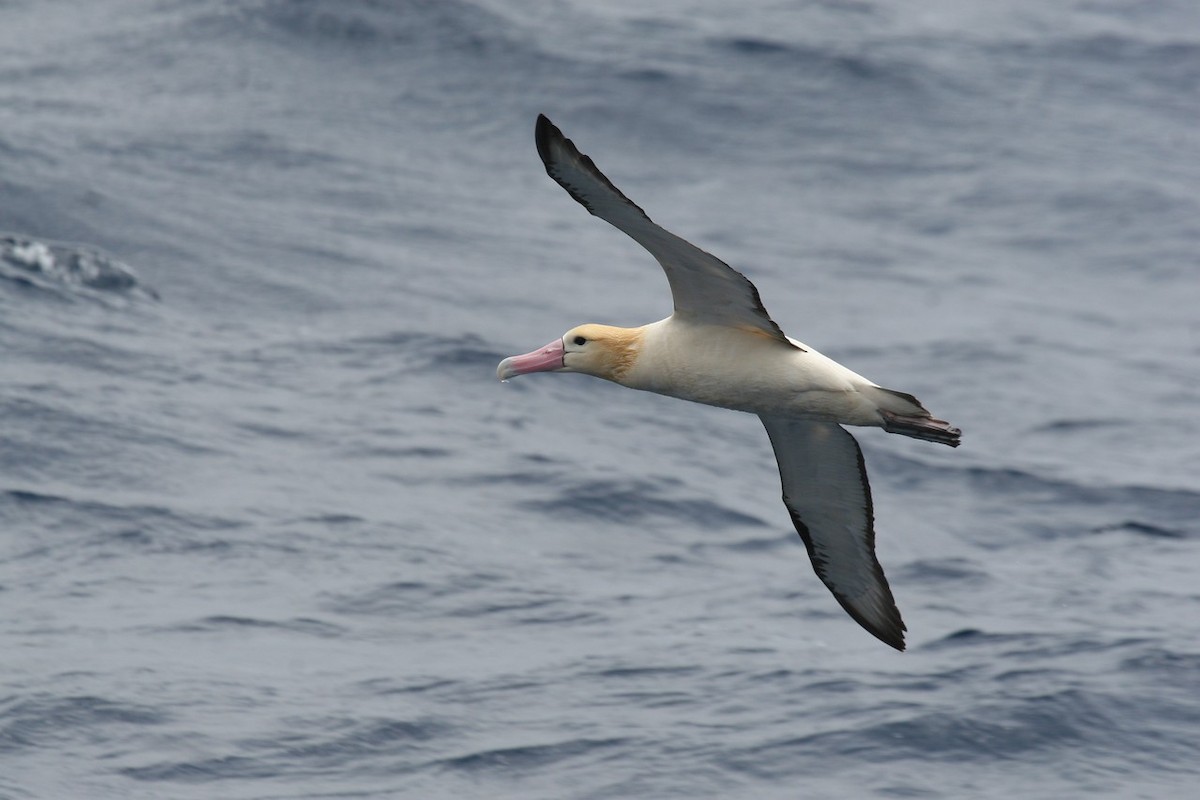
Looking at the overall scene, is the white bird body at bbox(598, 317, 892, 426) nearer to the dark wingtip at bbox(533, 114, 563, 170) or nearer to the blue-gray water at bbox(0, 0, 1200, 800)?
the dark wingtip at bbox(533, 114, 563, 170)

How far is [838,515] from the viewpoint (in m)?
11.7

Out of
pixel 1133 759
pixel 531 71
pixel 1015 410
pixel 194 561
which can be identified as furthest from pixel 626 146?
pixel 1133 759

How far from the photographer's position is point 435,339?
67.8ft

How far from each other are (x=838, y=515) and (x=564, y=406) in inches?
318

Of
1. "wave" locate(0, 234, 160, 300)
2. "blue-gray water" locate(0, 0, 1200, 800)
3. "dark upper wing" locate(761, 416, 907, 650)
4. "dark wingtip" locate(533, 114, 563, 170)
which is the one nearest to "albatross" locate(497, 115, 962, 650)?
"dark wingtip" locate(533, 114, 563, 170)

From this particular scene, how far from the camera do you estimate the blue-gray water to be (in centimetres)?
1303

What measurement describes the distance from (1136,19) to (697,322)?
2559 centimetres

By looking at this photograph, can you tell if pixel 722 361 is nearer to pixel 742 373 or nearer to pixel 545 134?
pixel 742 373

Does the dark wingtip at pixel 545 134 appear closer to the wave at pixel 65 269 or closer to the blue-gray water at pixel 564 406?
the blue-gray water at pixel 564 406

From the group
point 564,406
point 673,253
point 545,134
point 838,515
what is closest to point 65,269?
point 564,406

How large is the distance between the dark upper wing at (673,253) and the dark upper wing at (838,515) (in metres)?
1.47

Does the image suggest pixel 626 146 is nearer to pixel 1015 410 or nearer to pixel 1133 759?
pixel 1015 410

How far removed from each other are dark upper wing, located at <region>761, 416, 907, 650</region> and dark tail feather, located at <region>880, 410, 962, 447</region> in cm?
126

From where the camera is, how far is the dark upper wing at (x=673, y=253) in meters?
8.77
